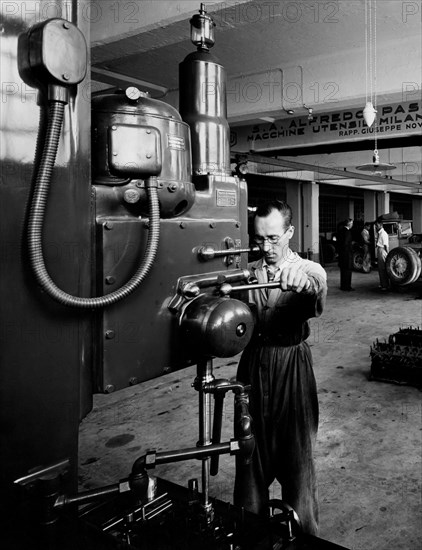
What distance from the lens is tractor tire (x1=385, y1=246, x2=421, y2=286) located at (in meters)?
5.83

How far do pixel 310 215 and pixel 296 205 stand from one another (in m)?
0.43

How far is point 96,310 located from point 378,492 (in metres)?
1.99

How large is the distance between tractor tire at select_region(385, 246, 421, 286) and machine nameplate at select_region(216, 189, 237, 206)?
5.16 m

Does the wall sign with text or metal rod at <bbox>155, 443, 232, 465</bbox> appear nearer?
metal rod at <bbox>155, 443, 232, 465</bbox>

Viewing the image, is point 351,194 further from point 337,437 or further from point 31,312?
point 31,312

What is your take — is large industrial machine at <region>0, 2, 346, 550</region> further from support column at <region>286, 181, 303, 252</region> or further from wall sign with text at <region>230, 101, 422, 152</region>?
support column at <region>286, 181, 303, 252</region>

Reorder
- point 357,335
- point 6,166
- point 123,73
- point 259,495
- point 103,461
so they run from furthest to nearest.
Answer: point 357,335 < point 123,73 < point 103,461 < point 259,495 < point 6,166

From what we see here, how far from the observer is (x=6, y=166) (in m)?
0.70

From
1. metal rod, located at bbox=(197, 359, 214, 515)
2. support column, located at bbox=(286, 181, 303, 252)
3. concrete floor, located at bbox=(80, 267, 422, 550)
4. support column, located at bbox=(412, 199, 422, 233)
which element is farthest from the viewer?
support column, located at bbox=(412, 199, 422, 233)

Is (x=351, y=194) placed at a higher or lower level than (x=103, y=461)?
higher

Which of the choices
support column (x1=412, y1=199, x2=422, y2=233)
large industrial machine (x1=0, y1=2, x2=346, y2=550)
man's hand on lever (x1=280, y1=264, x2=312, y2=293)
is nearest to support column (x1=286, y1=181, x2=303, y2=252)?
support column (x1=412, y1=199, x2=422, y2=233)

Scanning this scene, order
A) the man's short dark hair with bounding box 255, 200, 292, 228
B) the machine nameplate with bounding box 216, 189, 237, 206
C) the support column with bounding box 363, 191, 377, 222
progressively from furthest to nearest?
the support column with bounding box 363, 191, 377, 222, the man's short dark hair with bounding box 255, 200, 292, 228, the machine nameplate with bounding box 216, 189, 237, 206

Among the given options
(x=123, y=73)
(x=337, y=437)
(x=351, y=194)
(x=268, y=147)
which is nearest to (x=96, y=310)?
(x=337, y=437)

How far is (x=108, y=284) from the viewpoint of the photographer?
Answer: 850 mm
